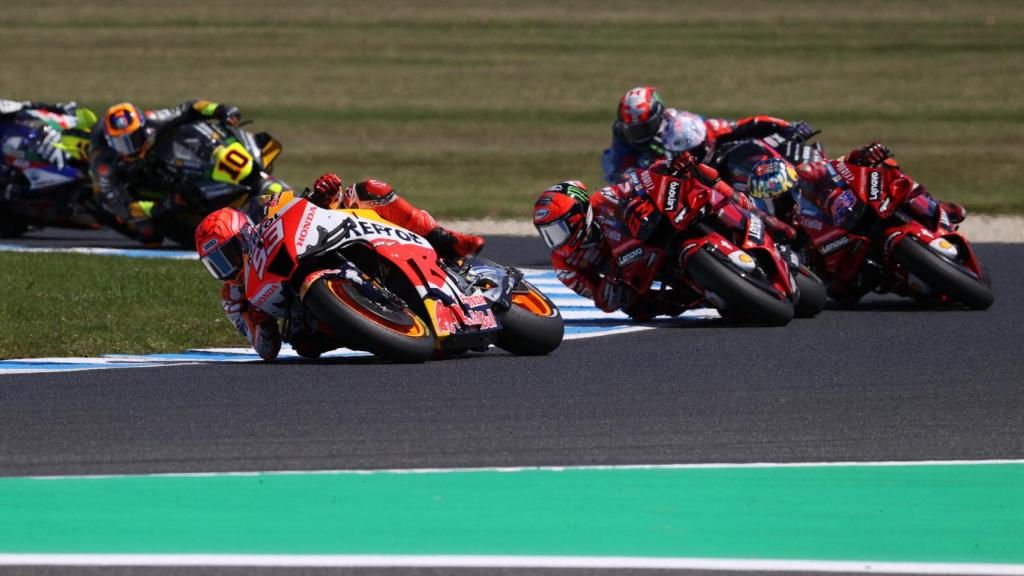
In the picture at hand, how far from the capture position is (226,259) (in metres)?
10.3

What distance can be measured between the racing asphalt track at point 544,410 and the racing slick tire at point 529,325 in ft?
0.36

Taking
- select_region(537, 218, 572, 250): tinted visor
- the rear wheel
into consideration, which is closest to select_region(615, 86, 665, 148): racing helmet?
select_region(537, 218, 572, 250): tinted visor

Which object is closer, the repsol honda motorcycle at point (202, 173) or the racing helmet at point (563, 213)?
the racing helmet at point (563, 213)

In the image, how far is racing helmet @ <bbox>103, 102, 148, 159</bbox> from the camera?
18.2 m

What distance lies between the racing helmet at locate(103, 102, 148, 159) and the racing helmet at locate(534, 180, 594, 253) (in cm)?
683

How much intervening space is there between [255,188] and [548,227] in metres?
6.29

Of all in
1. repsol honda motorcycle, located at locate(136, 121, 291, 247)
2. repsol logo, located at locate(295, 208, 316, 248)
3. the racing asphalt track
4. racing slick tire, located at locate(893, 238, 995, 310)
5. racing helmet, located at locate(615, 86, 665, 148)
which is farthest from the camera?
repsol honda motorcycle, located at locate(136, 121, 291, 247)

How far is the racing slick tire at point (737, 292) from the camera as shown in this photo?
1210cm

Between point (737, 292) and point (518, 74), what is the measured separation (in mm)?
26101

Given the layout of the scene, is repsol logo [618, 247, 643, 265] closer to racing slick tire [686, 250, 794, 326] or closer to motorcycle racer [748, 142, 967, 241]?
racing slick tire [686, 250, 794, 326]

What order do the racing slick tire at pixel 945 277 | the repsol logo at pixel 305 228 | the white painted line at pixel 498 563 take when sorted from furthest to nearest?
the racing slick tire at pixel 945 277 → the repsol logo at pixel 305 228 → the white painted line at pixel 498 563

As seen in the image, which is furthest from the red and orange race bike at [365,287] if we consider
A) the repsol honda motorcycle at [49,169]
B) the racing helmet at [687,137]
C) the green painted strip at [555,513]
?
the repsol honda motorcycle at [49,169]

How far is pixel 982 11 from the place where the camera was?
1730 inches

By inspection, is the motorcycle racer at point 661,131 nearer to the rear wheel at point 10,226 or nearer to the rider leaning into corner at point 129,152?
the rider leaning into corner at point 129,152
